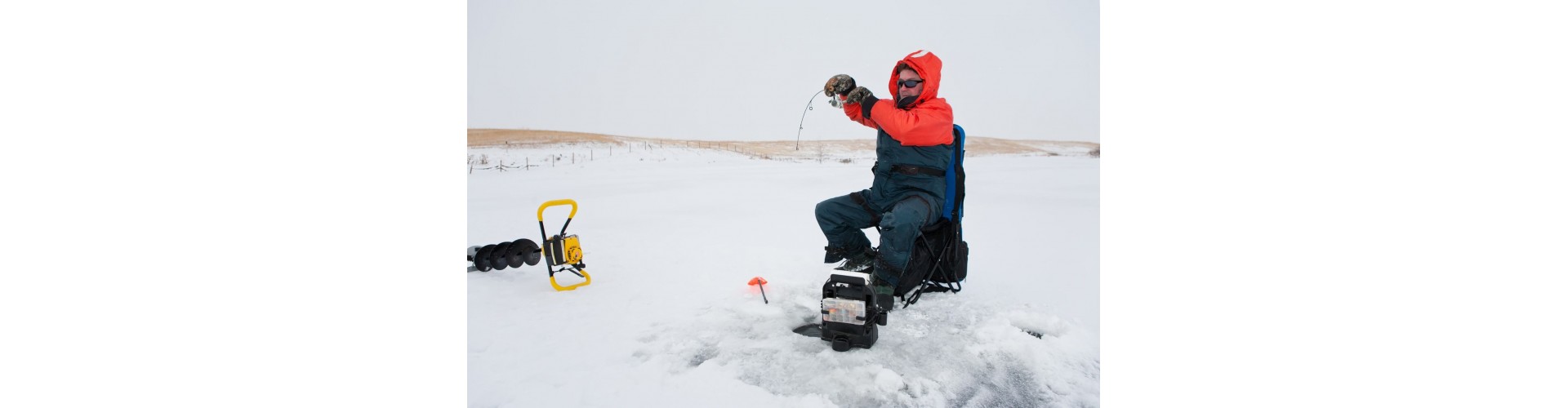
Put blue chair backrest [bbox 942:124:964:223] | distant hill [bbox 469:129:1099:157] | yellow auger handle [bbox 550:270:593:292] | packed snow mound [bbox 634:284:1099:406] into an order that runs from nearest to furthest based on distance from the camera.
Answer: packed snow mound [bbox 634:284:1099:406] < blue chair backrest [bbox 942:124:964:223] < yellow auger handle [bbox 550:270:593:292] < distant hill [bbox 469:129:1099:157]

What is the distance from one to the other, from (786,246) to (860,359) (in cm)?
180

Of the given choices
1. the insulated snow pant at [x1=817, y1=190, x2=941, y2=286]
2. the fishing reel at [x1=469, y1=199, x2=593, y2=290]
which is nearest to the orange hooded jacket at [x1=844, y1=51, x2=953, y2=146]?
the insulated snow pant at [x1=817, y1=190, x2=941, y2=286]

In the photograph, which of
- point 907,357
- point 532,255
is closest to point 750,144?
point 532,255

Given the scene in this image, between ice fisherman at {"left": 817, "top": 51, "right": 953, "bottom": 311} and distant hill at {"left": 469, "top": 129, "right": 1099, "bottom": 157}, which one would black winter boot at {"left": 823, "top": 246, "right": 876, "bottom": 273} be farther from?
distant hill at {"left": 469, "top": 129, "right": 1099, "bottom": 157}

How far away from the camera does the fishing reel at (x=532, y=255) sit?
2.69 m

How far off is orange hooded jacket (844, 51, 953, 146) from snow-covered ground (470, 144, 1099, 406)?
71cm

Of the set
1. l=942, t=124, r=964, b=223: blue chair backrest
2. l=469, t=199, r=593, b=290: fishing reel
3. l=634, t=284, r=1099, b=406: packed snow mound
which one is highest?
l=942, t=124, r=964, b=223: blue chair backrest

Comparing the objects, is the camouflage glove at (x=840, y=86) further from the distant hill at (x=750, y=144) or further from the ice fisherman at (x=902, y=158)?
the distant hill at (x=750, y=144)

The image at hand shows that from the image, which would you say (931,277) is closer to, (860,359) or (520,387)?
(860,359)

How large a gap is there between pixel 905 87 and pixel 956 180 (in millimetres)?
478

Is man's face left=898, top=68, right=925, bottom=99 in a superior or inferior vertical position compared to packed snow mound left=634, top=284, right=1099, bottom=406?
superior

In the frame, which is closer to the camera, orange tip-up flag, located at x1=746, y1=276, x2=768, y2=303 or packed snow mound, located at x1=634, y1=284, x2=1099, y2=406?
packed snow mound, located at x1=634, y1=284, x2=1099, y2=406

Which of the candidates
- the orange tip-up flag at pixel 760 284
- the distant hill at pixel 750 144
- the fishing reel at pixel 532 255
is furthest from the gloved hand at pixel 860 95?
the distant hill at pixel 750 144

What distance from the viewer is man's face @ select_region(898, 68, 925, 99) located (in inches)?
88.3
